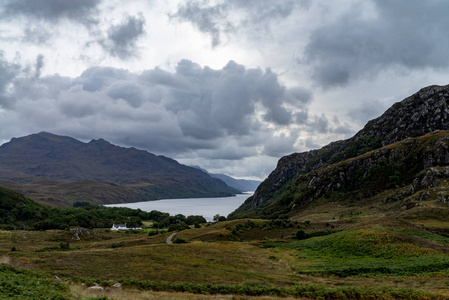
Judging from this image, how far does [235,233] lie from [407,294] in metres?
58.8

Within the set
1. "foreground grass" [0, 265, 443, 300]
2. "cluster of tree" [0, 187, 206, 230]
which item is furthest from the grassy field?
"cluster of tree" [0, 187, 206, 230]

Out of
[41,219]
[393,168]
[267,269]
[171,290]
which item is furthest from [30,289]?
[41,219]

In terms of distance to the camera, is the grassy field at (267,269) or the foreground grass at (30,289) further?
the grassy field at (267,269)

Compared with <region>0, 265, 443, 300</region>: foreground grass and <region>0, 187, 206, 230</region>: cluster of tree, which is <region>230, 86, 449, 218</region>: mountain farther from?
<region>0, 265, 443, 300</region>: foreground grass

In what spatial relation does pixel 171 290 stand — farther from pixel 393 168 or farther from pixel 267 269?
pixel 393 168

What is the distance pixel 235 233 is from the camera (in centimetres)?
8219

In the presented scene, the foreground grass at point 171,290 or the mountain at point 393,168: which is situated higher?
the mountain at point 393,168

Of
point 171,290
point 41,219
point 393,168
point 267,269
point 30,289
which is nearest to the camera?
point 30,289

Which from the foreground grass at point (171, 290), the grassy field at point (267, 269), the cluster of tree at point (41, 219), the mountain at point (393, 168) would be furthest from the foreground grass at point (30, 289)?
the cluster of tree at point (41, 219)

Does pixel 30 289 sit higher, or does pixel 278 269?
pixel 30 289

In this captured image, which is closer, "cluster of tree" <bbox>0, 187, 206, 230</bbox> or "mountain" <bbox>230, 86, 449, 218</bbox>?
"mountain" <bbox>230, 86, 449, 218</bbox>

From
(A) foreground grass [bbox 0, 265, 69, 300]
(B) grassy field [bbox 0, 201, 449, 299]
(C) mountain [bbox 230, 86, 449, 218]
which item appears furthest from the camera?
(C) mountain [bbox 230, 86, 449, 218]

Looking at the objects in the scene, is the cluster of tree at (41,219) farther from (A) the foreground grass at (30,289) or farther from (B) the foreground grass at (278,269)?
(A) the foreground grass at (30,289)

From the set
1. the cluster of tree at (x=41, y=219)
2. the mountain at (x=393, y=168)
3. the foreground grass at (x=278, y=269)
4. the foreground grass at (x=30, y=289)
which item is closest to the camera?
the foreground grass at (x=30, y=289)
